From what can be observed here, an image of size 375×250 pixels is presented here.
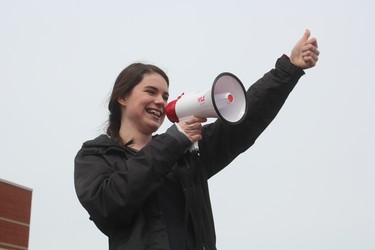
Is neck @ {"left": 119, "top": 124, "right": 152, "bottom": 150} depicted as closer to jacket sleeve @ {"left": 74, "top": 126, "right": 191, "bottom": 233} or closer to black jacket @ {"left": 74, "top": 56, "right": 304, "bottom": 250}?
black jacket @ {"left": 74, "top": 56, "right": 304, "bottom": 250}

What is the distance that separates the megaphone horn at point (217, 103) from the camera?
3.08 metres

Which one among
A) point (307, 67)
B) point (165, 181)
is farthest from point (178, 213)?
point (307, 67)

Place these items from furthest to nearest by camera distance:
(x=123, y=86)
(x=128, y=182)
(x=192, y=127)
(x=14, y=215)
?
(x=14, y=215), (x=123, y=86), (x=192, y=127), (x=128, y=182)

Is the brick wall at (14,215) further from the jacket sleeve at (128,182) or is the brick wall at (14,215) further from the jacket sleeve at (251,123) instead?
the jacket sleeve at (128,182)

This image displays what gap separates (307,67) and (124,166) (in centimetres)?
109

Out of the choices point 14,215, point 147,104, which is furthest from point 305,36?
point 14,215

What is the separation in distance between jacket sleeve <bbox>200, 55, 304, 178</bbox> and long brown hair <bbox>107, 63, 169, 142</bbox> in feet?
1.55

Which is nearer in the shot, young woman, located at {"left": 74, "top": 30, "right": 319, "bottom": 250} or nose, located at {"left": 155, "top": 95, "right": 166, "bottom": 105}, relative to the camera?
young woman, located at {"left": 74, "top": 30, "right": 319, "bottom": 250}

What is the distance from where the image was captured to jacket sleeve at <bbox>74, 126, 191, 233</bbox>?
2.83 m

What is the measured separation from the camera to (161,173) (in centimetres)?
288

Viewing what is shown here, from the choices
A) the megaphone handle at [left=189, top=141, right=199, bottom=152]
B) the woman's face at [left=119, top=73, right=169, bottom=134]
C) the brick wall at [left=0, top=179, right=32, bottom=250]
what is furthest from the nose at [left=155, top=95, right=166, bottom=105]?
the brick wall at [left=0, top=179, right=32, bottom=250]

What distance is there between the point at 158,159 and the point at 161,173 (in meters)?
0.07

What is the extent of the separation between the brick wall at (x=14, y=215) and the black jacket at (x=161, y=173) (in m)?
47.5

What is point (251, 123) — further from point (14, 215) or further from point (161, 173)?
point (14, 215)
